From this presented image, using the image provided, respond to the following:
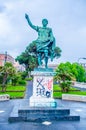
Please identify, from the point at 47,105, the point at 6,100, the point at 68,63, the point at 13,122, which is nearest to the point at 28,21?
the point at 47,105

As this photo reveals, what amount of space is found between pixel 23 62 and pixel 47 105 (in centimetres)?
5177

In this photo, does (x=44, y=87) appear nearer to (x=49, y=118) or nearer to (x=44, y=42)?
(x=49, y=118)

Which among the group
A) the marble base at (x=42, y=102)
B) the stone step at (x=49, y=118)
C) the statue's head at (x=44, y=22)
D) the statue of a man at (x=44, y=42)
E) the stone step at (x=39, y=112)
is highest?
the statue's head at (x=44, y=22)

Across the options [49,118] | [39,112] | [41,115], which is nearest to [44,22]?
[39,112]

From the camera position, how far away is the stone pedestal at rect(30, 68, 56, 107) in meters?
15.6

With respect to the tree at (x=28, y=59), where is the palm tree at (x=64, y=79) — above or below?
below

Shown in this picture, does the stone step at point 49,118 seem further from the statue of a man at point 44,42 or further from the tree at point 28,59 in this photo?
the tree at point 28,59

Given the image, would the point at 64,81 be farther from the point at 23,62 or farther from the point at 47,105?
the point at 23,62

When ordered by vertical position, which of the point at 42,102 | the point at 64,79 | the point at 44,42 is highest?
the point at 44,42

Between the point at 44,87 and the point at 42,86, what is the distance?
12 centimetres

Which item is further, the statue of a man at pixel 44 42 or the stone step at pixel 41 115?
the statue of a man at pixel 44 42

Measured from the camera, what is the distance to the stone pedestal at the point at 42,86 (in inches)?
612

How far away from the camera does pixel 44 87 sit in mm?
15680

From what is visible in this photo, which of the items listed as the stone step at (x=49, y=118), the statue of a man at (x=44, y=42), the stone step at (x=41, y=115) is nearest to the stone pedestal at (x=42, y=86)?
the statue of a man at (x=44, y=42)
